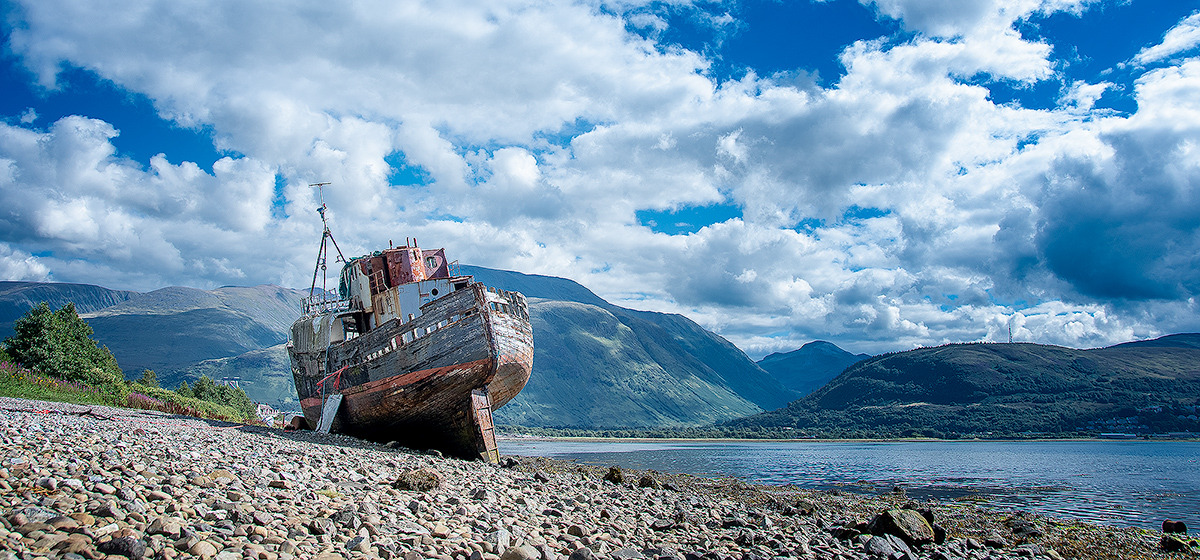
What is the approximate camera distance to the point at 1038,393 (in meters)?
171

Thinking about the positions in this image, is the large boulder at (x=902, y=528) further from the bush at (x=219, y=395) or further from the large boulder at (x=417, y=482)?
the bush at (x=219, y=395)

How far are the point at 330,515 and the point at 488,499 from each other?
3.49m

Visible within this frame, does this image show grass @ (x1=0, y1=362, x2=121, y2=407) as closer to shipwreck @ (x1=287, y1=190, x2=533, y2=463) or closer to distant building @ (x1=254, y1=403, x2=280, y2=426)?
distant building @ (x1=254, y1=403, x2=280, y2=426)

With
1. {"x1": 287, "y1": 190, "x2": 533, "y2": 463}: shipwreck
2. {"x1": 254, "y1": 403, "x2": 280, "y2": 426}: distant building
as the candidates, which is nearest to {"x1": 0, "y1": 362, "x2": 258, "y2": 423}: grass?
{"x1": 254, "y1": 403, "x2": 280, "y2": 426}: distant building

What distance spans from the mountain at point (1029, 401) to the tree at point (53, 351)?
151 meters

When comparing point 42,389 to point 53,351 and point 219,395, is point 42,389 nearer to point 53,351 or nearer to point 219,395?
point 53,351

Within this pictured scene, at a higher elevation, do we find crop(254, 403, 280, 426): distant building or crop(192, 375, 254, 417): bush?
crop(192, 375, 254, 417): bush

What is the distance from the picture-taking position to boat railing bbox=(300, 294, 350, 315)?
86.2 feet

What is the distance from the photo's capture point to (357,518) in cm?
733

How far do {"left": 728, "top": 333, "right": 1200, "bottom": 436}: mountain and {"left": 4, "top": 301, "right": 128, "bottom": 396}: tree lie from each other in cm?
15078

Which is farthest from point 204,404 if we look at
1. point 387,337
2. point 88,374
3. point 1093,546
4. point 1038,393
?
point 1038,393

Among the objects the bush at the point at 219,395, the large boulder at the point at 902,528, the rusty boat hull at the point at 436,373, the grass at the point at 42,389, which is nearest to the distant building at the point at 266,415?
the bush at the point at 219,395

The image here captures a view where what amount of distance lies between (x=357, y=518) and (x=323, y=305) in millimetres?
22079

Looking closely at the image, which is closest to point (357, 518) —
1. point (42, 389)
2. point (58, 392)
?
point (42, 389)
